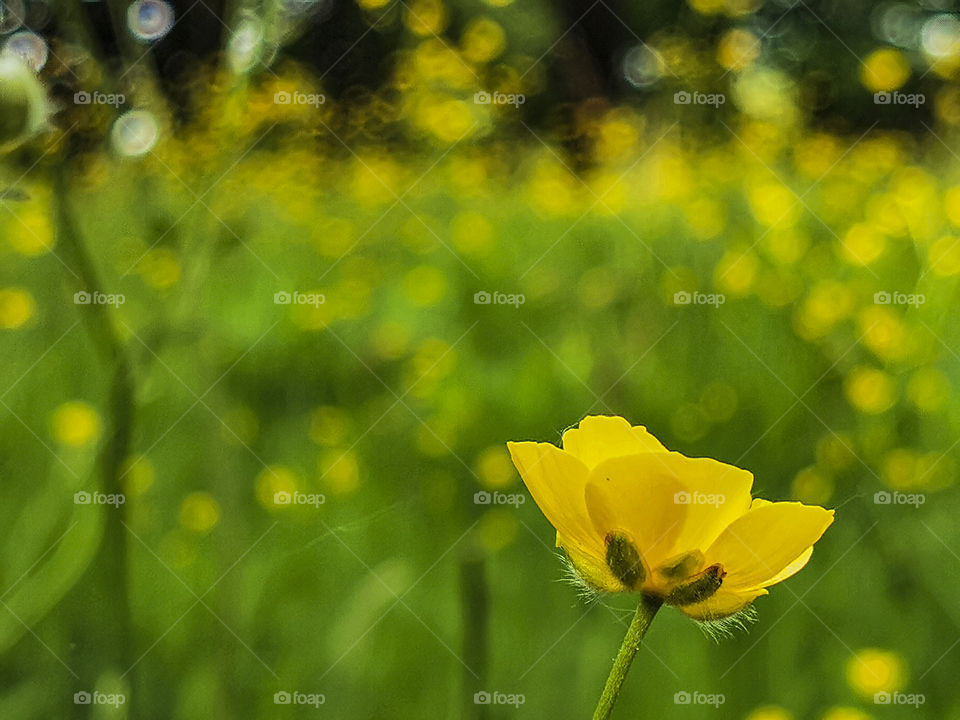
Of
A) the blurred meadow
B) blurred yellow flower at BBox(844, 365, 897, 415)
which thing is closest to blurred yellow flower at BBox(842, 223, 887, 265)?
the blurred meadow

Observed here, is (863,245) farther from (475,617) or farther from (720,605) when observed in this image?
(720,605)

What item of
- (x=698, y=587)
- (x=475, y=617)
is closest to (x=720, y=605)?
(x=698, y=587)

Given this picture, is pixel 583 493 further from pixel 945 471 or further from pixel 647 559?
pixel 945 471

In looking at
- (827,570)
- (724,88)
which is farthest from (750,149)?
(827,570)

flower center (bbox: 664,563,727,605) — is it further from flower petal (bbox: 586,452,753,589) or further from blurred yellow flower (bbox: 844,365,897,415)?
blurred yellow flower (bbox: 844,365,897,415)

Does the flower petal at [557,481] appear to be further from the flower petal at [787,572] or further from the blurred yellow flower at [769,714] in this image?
the blurred yellow flower at [769,714]

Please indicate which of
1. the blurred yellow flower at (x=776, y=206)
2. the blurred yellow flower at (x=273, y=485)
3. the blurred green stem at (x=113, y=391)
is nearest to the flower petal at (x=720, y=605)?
the blurred green stem at (x=113, y=391)
